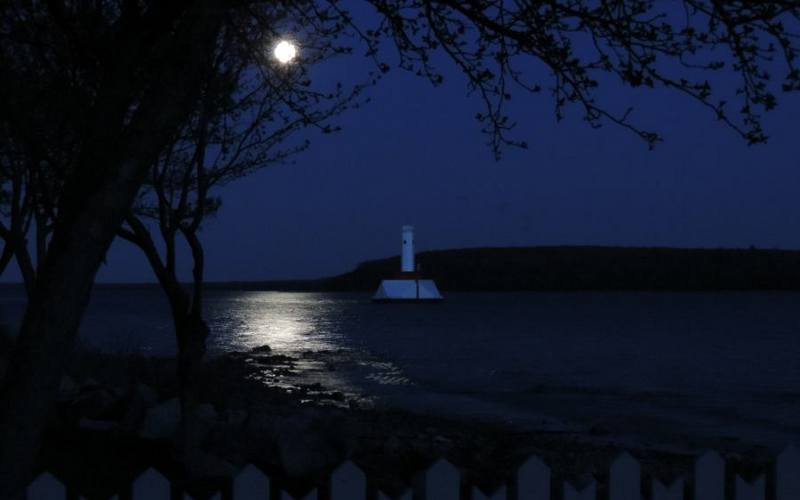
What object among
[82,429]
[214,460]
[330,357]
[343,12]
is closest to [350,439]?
[214,460]

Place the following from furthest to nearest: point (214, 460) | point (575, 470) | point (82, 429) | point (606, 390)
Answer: point (606, 390), point (575, 470), point (82, 429), point (214, 460)

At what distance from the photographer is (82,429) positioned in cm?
917

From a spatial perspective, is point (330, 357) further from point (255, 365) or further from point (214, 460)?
point (214, 460)

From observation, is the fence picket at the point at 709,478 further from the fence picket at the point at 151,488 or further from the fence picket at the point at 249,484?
the fence picket at the point at 151,488

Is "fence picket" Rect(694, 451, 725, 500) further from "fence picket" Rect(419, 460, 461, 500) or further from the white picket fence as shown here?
"fence picket" Rect(419, 460, 461, 500)

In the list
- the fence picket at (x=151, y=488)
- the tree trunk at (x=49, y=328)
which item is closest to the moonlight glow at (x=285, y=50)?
the tree trunk at (x=49, y=328)

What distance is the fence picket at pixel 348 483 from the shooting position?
400 centimetres

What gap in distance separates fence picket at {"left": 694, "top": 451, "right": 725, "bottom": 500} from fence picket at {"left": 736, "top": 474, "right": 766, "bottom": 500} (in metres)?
0.09

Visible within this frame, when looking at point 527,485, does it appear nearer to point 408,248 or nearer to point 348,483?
point 348,483

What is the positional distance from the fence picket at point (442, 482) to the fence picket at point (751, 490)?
4.80ft

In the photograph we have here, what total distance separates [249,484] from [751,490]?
8.12ft

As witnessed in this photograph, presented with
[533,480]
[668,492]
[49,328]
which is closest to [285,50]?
[49,328]

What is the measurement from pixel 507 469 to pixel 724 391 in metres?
27.3

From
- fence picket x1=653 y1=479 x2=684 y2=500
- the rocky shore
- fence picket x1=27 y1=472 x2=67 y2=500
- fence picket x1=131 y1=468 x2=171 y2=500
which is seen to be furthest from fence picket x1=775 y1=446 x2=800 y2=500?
fence picket x1=27 y1=472 x2=67 y2=500
